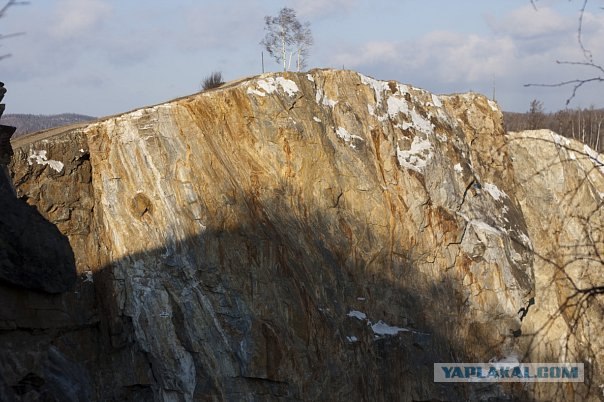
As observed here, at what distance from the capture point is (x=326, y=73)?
14508 millimetres

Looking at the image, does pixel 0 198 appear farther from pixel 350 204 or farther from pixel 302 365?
pixel 350 204

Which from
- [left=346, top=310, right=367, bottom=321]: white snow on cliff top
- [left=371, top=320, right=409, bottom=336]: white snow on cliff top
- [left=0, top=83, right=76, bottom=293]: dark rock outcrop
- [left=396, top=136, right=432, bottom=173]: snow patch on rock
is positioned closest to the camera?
[left=0, top=83, right=76, bottom=293]: dark rock outcrop

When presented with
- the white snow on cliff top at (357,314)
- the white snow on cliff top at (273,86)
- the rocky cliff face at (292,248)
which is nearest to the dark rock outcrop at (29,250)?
the rocky cliff face at (292,248)

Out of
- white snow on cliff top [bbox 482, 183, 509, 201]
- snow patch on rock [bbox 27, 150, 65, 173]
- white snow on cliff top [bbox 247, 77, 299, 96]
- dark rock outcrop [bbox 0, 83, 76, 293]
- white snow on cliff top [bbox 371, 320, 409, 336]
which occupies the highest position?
white snow on cliff top [bbox 247, 77, 299, 96]

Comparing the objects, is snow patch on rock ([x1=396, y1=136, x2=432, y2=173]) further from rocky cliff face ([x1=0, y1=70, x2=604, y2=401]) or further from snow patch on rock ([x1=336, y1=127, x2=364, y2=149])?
snow patch on rock ([x1=336, y1=127, x2=364, y2=149])

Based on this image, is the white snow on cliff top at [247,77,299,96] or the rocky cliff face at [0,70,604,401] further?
the white snow on cliff top at [247,77,299,96]

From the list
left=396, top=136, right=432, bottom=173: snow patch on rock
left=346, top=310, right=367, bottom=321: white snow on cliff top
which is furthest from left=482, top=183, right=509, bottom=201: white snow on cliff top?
left=346, top=310, right=367, bottom=321: white snow on cliff top

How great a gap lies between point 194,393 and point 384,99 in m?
6.87

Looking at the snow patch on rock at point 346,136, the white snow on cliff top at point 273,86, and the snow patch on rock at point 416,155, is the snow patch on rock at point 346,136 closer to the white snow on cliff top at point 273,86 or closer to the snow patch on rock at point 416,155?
the snow patch on rock at point 416,155

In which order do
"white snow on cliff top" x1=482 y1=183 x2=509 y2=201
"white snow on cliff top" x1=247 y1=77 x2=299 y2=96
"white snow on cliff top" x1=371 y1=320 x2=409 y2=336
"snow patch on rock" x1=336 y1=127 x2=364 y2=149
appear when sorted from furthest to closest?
"white snow on cliff top" x1=482 y1=183 x2=509 y2=201 → "snow patch on rock" x1=336 y1=127 x2=364 y2=149 → "white snow on cliff top" x1=247 y1=77 x2=299 y2=96 → "white snow on cliff top" x1=371 y1=320 x2=409 y2=336

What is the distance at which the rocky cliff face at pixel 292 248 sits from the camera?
11500 millimetres

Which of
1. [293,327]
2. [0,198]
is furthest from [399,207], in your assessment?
[0,198]

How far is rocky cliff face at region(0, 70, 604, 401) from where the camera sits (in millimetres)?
11500

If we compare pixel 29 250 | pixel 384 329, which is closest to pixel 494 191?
pixel 384 329
